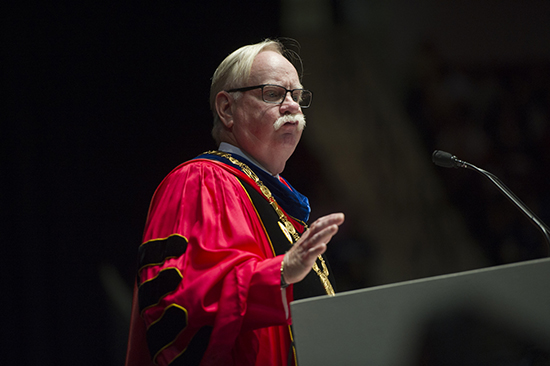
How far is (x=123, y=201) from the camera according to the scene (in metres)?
2.29

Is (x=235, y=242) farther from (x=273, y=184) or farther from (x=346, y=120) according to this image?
(x=346, y=120)

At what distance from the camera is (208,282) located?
1.07m

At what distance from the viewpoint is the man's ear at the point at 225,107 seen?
1636 millimetres

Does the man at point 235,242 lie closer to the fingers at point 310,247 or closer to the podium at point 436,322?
the fingers at point 310,247

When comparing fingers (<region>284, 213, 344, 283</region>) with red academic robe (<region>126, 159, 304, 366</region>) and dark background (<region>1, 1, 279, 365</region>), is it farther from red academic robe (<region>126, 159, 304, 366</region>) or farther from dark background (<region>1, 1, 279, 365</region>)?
dark background (<region>1, 1, 279, 365</region>)

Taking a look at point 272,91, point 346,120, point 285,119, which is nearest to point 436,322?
point 285,119

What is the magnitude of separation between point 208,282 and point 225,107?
0.81 metres

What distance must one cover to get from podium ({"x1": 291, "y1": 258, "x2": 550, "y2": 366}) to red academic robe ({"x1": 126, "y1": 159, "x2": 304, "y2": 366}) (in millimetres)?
265

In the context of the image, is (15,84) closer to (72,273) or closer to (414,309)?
(72,273)

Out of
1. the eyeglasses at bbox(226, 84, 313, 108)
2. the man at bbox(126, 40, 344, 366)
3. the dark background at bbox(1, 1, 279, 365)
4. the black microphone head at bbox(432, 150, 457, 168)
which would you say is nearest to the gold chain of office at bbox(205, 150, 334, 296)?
the man at bbox(126, 40, 344, 366)

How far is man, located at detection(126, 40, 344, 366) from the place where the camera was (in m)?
1.04

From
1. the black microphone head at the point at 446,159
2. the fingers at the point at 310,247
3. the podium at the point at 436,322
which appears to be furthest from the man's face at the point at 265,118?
the podium at the point at 436,322

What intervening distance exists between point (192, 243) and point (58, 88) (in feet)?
5.04

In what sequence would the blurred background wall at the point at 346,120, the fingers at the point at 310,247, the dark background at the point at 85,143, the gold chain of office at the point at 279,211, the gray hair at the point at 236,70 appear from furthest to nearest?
the blurred background wall at the point at 346,120
the dark background at the point at 85,143
the gray hair at the point at 236,70
the gold chain of office at the point at 279,211
the fingers at the point at 310,247
